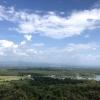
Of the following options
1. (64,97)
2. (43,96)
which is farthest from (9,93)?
(64,97)

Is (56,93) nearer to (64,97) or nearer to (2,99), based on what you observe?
(64,97)

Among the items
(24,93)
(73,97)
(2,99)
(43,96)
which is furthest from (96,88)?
(2,99)

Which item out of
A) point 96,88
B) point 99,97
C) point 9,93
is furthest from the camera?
point 96,88

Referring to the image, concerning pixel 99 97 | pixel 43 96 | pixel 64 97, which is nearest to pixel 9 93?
pixel 43 96

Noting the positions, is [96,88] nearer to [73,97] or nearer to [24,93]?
[73,97]

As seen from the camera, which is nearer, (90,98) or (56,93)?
(90,98)

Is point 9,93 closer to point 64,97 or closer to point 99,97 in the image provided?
point 64,97

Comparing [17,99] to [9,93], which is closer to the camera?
[17,99]

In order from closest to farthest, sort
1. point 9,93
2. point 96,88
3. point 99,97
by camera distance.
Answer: point 99,97
point 9,93
point 96,88
